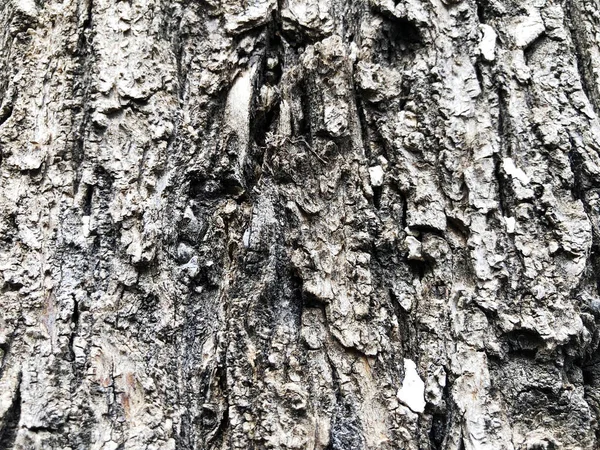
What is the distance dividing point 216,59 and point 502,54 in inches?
25.9

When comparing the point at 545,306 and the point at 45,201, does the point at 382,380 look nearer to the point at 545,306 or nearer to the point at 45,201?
the point at 545,306

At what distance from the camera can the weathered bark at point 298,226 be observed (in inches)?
41.7

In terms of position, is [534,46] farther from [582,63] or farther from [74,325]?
[74,325]

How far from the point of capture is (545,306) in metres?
1.11

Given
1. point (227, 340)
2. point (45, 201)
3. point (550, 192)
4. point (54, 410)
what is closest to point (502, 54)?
point (550, 192)

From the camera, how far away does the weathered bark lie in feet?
3.48

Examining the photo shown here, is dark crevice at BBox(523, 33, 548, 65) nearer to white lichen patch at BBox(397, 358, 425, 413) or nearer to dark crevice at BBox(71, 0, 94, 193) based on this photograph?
white lichen patch at BBox(397, 358, 425, 413)

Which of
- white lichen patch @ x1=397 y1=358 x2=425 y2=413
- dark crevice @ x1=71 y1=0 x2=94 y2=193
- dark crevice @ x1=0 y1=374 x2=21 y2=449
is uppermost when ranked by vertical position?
dark crevice @ x1=71 y1=0 x2=94 y2=193

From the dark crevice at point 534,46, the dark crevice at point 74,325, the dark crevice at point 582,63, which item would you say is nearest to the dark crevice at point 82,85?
the dark crevice at point 74,325

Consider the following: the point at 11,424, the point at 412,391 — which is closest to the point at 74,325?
the point at 11,424

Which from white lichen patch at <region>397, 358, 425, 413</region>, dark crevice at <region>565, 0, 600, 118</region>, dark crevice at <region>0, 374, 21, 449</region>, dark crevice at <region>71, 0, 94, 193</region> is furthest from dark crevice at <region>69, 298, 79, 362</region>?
dark crevice at <region>565, 0, 600, 118</region>

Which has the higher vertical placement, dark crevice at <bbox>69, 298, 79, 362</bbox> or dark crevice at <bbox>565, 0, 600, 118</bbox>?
dark crevice at <bbox>565, 0, 600, 118</bbox>

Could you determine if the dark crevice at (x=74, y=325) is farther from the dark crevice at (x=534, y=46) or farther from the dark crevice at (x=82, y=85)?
the dark crevice at (x=534, y=46)

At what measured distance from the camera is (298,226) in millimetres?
1148
